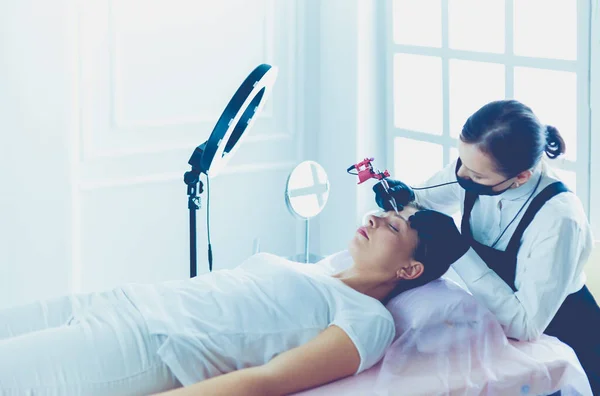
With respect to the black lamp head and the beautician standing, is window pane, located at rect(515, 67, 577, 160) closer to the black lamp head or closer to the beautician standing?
the beautician standing

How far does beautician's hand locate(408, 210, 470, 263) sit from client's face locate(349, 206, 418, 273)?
0.04 meters

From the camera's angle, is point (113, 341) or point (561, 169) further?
point (561, 169)

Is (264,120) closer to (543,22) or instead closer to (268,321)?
(543,22)

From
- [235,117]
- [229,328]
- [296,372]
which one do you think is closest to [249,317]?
[229,328]

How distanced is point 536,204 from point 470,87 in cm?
103

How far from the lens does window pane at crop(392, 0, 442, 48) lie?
127 inches

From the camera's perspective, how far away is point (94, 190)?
3229 mm

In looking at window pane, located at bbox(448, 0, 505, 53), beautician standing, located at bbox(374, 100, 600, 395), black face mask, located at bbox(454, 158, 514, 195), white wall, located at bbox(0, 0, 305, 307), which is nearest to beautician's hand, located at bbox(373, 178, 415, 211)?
beautician standing, located at bbox(374, 100, 600, 395)

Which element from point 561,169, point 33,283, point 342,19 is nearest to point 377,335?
point 561,169

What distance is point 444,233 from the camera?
86.5 inches

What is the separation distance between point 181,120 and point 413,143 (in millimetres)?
889

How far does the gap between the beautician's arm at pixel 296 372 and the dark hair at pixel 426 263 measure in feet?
1.04

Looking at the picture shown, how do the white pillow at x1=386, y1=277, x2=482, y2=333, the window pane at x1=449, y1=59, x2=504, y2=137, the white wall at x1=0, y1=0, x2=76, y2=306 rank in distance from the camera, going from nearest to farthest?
the white pillow at x1=386, y1=277, x2=482, y2=333 → the white wall at x1=0, y1=0, x2=76, y2=306 → the window pane at x1=449, y1=59, x2=504, y2=137

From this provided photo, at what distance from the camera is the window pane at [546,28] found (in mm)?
2693
